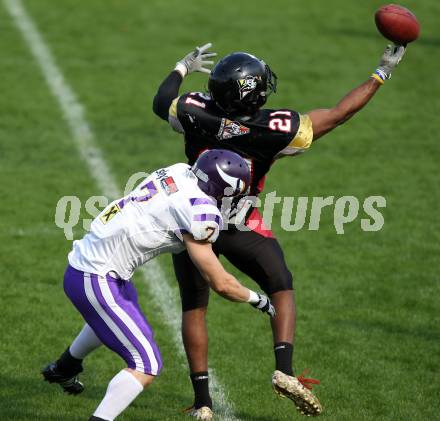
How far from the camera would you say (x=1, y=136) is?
1117 cm

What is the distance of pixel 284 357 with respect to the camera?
5535 millimetres

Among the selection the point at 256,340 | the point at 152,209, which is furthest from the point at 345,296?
the point at 152,209

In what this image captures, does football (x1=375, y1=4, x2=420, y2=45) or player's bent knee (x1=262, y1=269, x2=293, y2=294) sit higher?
football (x1=375, y1=4, x2=420, y2=45)

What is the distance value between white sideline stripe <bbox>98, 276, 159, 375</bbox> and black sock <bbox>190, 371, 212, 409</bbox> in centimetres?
88

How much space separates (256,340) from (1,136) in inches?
202

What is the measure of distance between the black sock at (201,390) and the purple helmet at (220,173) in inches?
52.5

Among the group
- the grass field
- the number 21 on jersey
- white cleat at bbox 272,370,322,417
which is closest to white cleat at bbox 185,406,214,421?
the grass field

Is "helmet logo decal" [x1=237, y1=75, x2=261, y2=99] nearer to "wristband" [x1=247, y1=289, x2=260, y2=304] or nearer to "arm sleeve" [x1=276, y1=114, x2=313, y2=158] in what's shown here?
"arm sleeve" [x1=276, y1=114, x2=313, y2=158]

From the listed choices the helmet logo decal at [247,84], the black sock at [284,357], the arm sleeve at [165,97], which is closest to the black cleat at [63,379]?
the black sock at [284,357]

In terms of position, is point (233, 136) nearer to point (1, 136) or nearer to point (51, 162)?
point (51, 162)

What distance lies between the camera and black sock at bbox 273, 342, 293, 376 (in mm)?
5477

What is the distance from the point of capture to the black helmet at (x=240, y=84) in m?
5.46

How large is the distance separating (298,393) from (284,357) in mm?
340

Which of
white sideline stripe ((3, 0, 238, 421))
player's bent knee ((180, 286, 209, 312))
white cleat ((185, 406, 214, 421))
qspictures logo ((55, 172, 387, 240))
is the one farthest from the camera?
qspictures logo ((55, 172, 387, 240))
